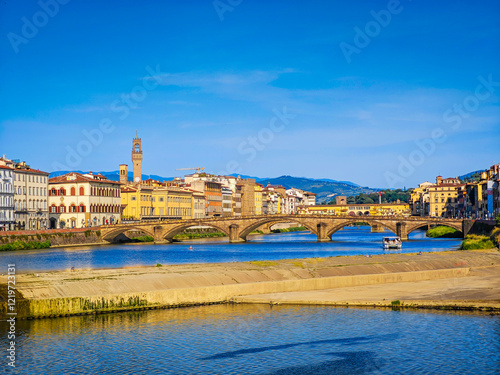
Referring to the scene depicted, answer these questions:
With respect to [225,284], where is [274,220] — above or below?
above

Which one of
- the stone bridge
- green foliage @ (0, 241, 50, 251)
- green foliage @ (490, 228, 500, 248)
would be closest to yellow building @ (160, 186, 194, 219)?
the stone bridge

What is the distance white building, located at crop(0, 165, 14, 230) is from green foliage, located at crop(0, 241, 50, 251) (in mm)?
8148

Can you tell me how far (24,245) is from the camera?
88062 mm

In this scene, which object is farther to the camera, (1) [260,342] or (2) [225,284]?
(2) [225,284]

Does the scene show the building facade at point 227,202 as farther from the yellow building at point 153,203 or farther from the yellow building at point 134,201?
the yellow building at point 134,201

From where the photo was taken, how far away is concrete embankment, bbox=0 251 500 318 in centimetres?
3161

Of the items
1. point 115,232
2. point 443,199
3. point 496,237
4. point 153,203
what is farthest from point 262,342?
point 443,199

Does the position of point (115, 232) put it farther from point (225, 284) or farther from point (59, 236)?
point (225, 284)

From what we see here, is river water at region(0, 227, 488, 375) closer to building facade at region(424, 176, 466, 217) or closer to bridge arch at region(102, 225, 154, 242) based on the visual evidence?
bridge arch at region(102, 225, 154, 242)

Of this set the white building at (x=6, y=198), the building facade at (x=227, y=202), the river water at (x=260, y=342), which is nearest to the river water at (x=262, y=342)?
the river water at (x=260, y=342)

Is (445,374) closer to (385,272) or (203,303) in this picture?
(203,303)

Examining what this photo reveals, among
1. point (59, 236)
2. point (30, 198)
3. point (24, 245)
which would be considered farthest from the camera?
point (30, 198)

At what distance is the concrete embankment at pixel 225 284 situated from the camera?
3161cm

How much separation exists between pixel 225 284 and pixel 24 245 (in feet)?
187
